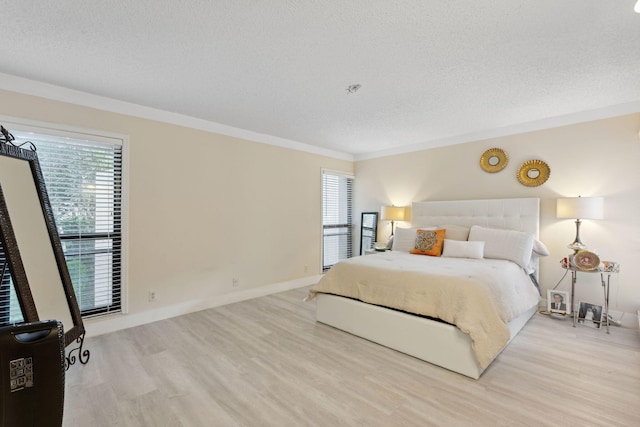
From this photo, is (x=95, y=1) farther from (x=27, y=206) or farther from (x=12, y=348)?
(x=12, y=348)

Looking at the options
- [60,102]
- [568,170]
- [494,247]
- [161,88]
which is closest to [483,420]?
[494,247]

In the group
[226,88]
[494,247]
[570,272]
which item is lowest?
[570,272]

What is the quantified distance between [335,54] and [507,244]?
2907mm

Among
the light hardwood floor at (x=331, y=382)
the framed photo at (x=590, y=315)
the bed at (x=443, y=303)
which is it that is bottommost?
the light hardwood floor at (x=331, y=382)

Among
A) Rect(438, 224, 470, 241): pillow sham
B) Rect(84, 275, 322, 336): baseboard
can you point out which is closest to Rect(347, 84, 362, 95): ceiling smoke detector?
Rect(438, 224, 470, 241): pillow sham

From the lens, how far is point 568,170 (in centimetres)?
350

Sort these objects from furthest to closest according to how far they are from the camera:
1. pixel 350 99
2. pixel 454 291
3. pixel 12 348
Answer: pixel 350 99
pixel 454 291
pixel 12 348

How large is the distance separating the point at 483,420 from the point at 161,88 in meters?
3.69

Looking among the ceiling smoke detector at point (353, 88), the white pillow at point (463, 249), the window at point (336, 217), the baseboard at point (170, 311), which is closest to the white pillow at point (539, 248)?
the white pillow at point (463, 249)

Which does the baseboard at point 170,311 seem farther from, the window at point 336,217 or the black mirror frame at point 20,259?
the window at point 336,217

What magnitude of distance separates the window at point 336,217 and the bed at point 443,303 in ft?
6.21

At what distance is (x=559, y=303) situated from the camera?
3.37 m

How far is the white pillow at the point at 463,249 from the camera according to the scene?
11.2 ft

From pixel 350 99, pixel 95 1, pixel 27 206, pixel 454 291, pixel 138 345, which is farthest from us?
pixel 350 99
